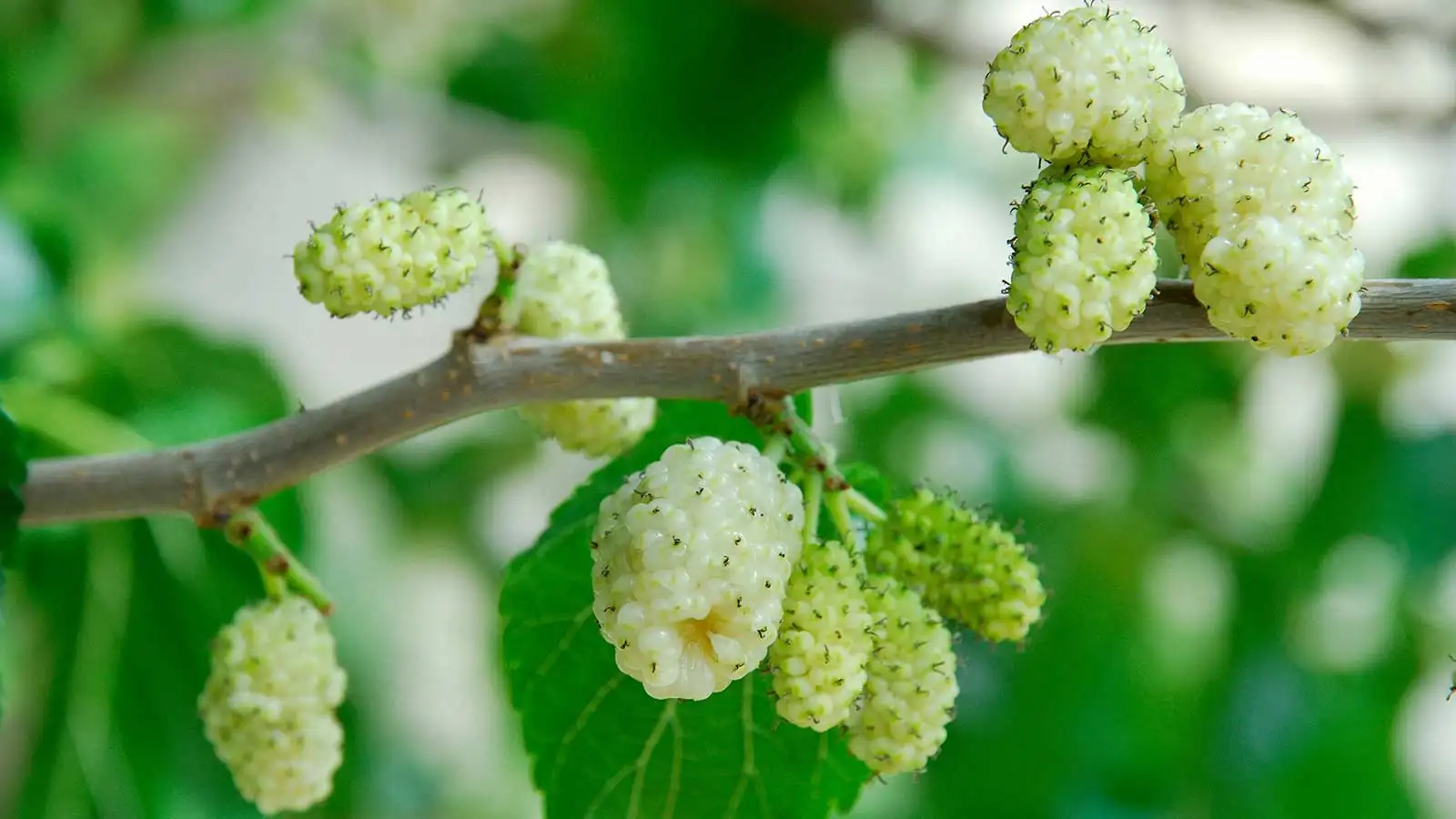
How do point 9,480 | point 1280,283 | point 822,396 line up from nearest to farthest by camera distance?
point 1280,283 → point 9,480 → point 822,396

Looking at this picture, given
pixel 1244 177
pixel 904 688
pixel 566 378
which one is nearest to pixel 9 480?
pixel 566 378

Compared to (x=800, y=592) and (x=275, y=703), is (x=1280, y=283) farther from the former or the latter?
(x=275, y=703)

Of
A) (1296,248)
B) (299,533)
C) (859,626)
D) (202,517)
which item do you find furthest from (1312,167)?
(299,533)

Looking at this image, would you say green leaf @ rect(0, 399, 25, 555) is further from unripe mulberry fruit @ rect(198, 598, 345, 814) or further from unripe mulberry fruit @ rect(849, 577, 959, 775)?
unripe mulberry fruit @ rect(849, 577, 959, 775)

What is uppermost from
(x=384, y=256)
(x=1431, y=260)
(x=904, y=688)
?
(x=384, y=256)

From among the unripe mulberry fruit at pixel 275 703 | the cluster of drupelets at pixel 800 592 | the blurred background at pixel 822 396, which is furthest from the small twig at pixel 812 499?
the blurred background at pixel 822 396

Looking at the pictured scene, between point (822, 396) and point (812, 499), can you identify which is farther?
point (822, 396)

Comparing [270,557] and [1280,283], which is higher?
[1280,283]
